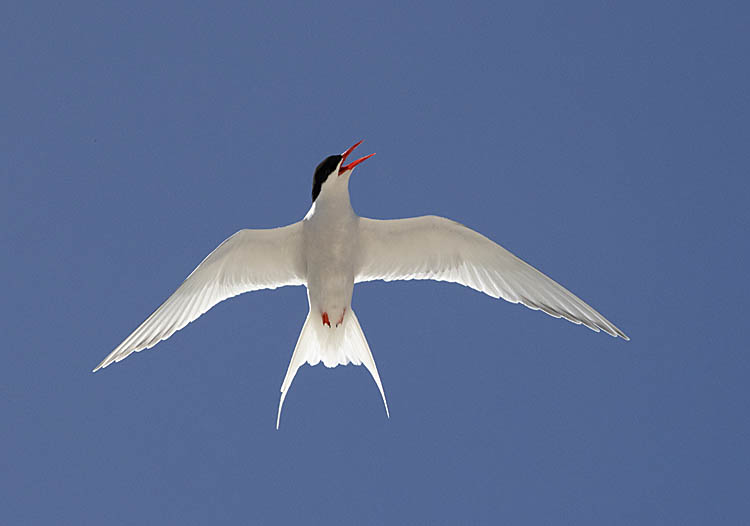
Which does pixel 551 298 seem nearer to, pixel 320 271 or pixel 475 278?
pixel 475 278

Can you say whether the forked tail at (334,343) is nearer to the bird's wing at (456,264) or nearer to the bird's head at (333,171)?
the bird's wing at (456,264)

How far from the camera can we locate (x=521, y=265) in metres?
4.94

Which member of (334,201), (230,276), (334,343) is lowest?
(334,343)

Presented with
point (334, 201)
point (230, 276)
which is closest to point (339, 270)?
point (334, 201)

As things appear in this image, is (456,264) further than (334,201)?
Yes

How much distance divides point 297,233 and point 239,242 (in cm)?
45

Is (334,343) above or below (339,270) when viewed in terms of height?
below

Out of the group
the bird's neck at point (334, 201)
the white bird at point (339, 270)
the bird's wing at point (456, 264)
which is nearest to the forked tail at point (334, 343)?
the white bird at point (339, 270)

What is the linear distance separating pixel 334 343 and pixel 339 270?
2.04 ft

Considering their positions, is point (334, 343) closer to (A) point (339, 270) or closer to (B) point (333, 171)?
(A) point (339, 270)

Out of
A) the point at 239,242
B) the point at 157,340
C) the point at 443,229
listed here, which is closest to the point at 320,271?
the point at 239,242

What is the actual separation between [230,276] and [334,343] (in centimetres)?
100

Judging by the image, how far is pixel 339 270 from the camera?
4855 mm

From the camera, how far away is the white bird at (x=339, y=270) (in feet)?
15.4
